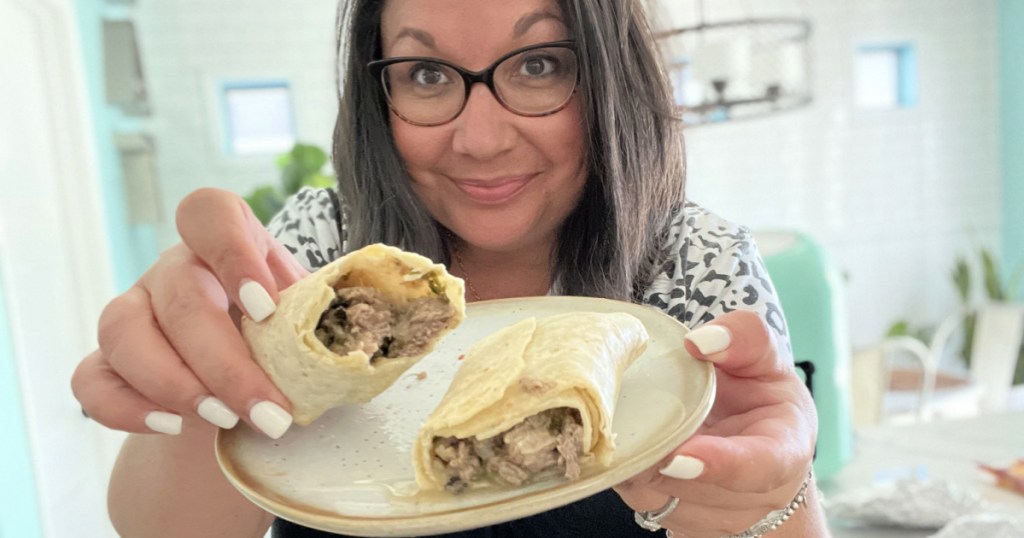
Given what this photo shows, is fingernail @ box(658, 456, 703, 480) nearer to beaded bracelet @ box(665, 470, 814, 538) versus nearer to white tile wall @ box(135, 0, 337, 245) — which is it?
beaded bracelet @ box(665, 470, 814, 538)

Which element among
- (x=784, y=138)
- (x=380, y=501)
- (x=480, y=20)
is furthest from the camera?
(x=784, y=138)

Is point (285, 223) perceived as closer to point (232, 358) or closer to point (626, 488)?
point (232, 358)

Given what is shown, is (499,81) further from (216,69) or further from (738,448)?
(216,69)

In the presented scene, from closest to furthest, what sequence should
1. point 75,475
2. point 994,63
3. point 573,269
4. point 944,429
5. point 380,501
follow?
point 380,501
point 573,269
point 944,429
point 75,475
point 994,63

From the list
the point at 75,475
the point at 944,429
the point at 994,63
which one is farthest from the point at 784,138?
the point at 75,475

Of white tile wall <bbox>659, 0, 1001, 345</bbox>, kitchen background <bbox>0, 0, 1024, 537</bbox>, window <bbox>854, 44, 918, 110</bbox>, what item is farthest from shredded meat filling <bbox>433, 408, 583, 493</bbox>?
window <bbox>854, 44, 918, 110</bbox>

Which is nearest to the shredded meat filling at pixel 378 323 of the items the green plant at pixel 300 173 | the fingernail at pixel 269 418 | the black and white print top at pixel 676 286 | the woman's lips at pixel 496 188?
the fingernail at pixel 269 418
